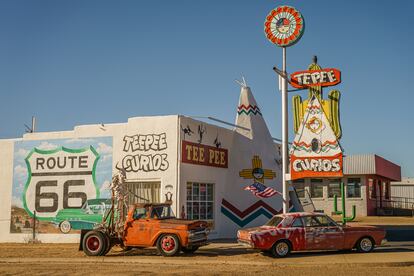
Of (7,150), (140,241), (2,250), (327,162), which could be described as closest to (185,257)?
(140,241)

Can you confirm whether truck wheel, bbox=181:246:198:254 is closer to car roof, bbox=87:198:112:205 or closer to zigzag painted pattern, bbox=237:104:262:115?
car roof, bbox=87:198:112:205

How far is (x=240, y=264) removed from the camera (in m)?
15.9

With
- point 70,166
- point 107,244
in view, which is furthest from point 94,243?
point 70,166

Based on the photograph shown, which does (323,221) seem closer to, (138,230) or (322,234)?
(322,234)

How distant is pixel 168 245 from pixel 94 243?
2674 millimetres

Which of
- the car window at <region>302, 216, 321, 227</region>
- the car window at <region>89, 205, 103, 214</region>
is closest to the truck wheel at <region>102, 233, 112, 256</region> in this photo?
the car window at <region>89, 205, 103, 214</region>

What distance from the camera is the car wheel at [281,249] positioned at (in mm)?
16906

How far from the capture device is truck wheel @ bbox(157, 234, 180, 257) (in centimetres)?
1730

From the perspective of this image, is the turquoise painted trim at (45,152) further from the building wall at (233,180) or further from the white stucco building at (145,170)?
the building wall at (233,180)

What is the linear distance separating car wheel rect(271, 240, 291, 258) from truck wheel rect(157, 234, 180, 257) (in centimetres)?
311

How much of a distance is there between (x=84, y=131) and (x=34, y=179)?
10.9ft

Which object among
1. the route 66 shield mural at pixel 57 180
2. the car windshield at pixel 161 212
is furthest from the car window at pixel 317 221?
the route 66 shield mural at pixel 57 180

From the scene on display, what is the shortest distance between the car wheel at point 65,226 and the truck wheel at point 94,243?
5.72 meters

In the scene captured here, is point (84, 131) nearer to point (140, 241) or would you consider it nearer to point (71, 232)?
point (71, 232)
